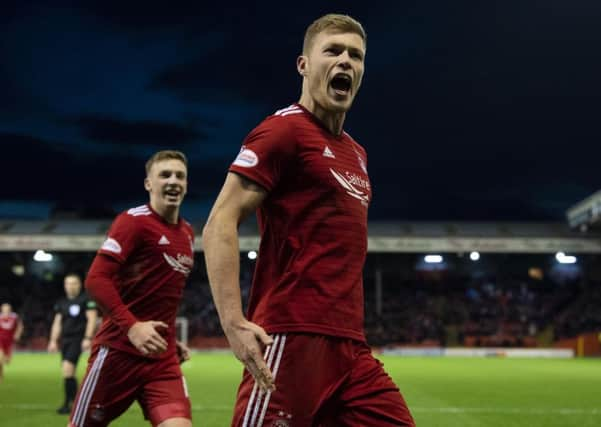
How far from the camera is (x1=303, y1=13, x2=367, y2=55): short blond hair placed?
→ 3391mm

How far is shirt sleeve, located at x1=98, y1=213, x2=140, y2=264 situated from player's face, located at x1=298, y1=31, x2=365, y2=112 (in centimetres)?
240

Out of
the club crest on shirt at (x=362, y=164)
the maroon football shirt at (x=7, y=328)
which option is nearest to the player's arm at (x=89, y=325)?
the maroon football shirt at (x=7, y=328)

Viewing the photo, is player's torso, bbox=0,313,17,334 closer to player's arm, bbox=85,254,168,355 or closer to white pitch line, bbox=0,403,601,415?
white pitch line, bbox=0,403,601,415

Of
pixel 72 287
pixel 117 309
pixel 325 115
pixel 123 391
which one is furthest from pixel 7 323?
pixel 325 115

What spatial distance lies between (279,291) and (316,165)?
1.74ft

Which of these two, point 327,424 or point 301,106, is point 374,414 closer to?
point 327,424

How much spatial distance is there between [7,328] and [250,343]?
52.6 feet

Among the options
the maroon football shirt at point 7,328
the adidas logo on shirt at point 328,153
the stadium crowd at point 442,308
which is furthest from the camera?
the stadium crowd at point 442,308

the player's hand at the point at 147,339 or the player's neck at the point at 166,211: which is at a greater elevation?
the player's neck at the point at 166,211

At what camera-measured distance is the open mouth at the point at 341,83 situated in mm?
3340

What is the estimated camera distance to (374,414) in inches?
128

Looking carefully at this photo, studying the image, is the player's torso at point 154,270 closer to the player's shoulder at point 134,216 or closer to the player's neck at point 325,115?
the player's shoulder at point 134,216

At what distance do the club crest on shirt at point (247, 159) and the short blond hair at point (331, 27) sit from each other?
64 centimetres

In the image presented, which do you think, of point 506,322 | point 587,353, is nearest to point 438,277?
point 506,322
